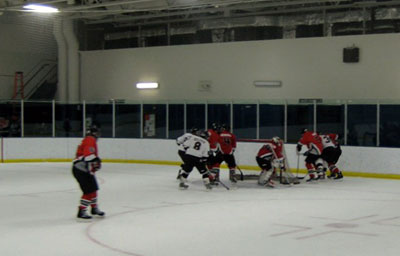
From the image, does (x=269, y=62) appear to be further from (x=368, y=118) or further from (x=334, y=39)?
(x=368, y=118)

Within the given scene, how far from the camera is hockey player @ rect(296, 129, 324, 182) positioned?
1337 centimetres

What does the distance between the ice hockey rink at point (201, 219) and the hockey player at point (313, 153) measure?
288 millimetres

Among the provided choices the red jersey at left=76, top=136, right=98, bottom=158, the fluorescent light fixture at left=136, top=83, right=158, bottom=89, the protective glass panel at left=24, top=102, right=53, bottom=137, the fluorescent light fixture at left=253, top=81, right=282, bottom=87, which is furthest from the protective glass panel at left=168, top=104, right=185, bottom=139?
the red jersey at left=76, top=136, right=98, bottom=158

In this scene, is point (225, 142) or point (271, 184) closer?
point (271, 184)

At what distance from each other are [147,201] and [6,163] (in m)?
8.79

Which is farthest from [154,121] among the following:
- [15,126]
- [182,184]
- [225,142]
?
[182,184]

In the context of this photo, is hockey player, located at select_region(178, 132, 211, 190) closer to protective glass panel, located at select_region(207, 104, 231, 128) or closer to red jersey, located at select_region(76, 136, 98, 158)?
red jersey, located at select_region(76, 136, 98, 158)

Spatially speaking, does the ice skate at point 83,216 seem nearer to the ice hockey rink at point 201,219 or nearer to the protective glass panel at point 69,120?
the ice hockey rink at point 201,219

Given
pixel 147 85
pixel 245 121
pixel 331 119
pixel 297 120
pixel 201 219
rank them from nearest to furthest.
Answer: pixel 201 219
pixel 331 119
pixel 297 120
pixel 245 121
pixel 147 85

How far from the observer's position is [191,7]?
17984mm

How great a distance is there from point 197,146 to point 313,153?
3.11 meters

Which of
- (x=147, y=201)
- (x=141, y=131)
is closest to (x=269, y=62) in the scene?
(x=141, y=131)

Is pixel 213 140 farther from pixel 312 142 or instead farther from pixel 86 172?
pixel 86 172

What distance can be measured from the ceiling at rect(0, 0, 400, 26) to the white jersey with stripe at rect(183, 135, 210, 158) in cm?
586
